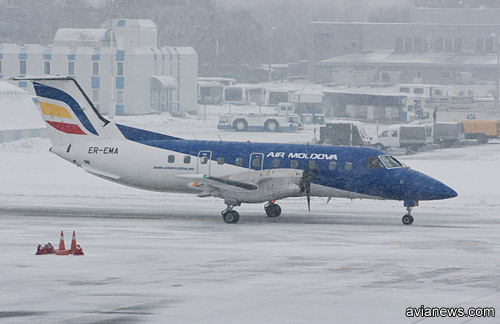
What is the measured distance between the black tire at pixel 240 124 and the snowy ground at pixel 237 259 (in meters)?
37.3

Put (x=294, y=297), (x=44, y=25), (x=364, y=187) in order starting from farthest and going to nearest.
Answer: (x=44, y=25), (x=364, y=187), (x=294, y=297)

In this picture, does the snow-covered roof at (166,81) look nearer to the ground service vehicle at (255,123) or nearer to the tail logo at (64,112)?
the ground service vehicle at (255,123)

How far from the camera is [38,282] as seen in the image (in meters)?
19.5

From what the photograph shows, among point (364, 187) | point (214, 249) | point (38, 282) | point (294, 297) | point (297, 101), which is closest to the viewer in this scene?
point (294, 297)

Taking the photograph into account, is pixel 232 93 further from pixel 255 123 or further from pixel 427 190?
pixel 427 190

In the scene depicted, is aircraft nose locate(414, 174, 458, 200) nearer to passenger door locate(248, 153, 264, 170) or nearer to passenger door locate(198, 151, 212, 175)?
passenger door locate(248, 153, 264, 170)

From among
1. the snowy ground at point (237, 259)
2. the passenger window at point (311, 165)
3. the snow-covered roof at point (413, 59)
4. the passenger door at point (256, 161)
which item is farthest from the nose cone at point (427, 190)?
the snow-covered roof at point (413, 59)

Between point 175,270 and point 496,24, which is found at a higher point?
point 496,24

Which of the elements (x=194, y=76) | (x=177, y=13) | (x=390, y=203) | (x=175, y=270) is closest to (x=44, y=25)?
(x=177, y=13)

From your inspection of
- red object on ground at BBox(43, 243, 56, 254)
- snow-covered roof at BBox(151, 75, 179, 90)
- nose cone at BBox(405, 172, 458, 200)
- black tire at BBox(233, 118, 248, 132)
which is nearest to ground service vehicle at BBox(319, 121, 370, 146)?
black tire at BBox(233, 118, 248, 132)

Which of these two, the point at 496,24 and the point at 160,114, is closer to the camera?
the point at 160,114

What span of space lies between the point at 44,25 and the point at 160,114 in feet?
260

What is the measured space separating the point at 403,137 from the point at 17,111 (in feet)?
104

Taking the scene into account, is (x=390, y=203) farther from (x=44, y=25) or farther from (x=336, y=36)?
(x=44, y=25)
